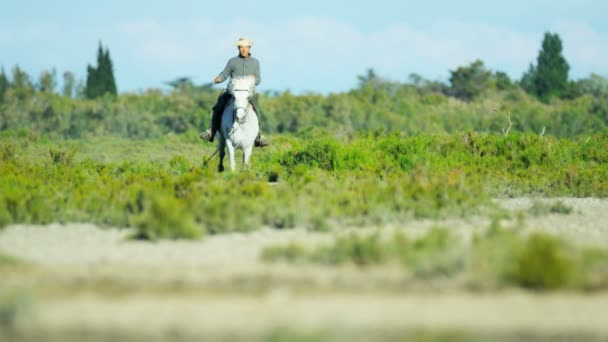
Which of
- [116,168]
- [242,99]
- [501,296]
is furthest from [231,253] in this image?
[116,168]

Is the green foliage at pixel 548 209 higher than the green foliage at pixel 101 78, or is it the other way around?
the green foliage at pixel 101 78

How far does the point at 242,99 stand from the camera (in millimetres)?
19781

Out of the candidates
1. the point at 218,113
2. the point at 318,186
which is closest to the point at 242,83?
the point at 218,113

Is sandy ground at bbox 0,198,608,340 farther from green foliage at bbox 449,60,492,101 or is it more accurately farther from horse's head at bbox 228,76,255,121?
green foliage at bbox 449,60,492,101

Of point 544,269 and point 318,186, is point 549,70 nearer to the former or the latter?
point 318,186

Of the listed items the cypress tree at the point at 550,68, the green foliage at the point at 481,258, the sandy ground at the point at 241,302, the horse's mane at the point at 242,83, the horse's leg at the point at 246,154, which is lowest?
the sandy ground at the point at 241,302

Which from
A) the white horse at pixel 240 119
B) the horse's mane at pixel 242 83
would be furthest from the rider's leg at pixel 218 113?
the horse's mane at pixel 242 83

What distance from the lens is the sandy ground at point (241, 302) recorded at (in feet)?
25.8

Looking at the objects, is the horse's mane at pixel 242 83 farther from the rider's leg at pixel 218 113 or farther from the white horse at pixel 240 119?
the rider's leg at pixel 218 113

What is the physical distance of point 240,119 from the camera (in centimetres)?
2005

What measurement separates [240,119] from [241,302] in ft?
38.5

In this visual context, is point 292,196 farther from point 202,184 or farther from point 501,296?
point 501,296

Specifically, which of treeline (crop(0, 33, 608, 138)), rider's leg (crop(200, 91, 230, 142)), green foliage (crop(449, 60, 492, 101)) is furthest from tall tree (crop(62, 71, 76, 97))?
rider's leg (crop(200, 91, 230, 142))

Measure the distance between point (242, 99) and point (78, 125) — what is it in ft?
106
